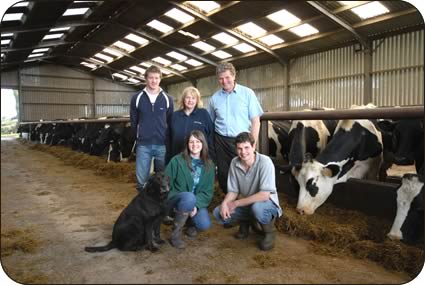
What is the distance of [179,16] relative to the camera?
55.0 inches

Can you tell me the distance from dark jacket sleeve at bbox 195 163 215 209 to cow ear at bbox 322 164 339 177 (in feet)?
3.42

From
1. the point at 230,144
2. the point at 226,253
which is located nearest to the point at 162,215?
the point at 226,253

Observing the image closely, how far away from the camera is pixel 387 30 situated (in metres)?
1.56

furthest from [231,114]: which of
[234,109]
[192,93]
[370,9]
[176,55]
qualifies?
[370,9]

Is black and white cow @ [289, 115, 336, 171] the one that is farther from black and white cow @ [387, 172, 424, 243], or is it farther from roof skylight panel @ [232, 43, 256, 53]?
roof skylight panel @ [232, 43, 256, 53]

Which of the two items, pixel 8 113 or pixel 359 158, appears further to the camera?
pixel 359 158

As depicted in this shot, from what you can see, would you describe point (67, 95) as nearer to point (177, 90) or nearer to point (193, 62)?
point (177, 90)

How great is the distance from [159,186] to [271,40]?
0.85 metres

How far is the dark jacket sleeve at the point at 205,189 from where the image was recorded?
2.17 meters

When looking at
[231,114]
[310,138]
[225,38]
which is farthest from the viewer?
[310,138]

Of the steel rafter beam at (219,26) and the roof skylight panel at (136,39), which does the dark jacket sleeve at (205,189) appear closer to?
the steel rafter beam at (219,26)

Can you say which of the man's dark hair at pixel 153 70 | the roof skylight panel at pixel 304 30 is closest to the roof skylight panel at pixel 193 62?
the man's dark hair at pixel 153 70

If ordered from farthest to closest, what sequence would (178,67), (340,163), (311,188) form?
(340,163) < (311,188) < (178,67)

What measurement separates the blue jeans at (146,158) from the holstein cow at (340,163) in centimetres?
111
